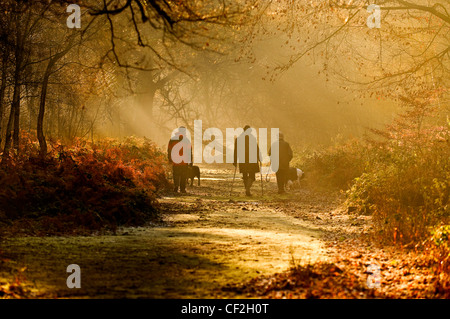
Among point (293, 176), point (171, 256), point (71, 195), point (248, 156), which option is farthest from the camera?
point (293, 176)

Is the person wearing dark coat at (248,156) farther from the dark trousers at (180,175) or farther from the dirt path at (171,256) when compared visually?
the dirt path at (171,256)

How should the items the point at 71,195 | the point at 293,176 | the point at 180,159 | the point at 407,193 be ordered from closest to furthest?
the point at 71,195 → the point at 407,193 → the point at 180,159 → the point at 293,176

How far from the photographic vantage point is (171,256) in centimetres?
802

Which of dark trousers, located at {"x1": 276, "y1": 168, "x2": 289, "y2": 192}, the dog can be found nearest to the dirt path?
dark trousers, located at {"x1": 276, "y1": 168, "x2": 289, "y2": 192}

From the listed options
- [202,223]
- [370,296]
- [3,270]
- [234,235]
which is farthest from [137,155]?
[370,296]

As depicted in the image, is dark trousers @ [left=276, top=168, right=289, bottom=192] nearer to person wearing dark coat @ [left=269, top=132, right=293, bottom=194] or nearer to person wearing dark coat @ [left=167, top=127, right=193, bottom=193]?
person wearing dark coat @ [left=269, top=132, right=293, bottom=194]

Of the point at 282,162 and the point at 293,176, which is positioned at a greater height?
the point at 282,162

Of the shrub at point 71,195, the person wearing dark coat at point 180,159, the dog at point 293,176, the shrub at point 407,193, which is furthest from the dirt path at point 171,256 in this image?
the dog at point 293,176

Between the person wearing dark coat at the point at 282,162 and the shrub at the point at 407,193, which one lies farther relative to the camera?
the person wearing dark coat at the point at 282,162

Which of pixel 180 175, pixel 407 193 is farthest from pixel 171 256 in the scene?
pixel 180 175

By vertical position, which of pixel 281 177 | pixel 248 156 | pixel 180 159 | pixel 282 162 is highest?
pixel 248 156

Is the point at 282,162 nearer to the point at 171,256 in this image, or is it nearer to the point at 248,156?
the point at 248,156

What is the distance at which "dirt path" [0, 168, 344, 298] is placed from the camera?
20.6ft

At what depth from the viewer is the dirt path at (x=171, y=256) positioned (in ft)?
20.6
